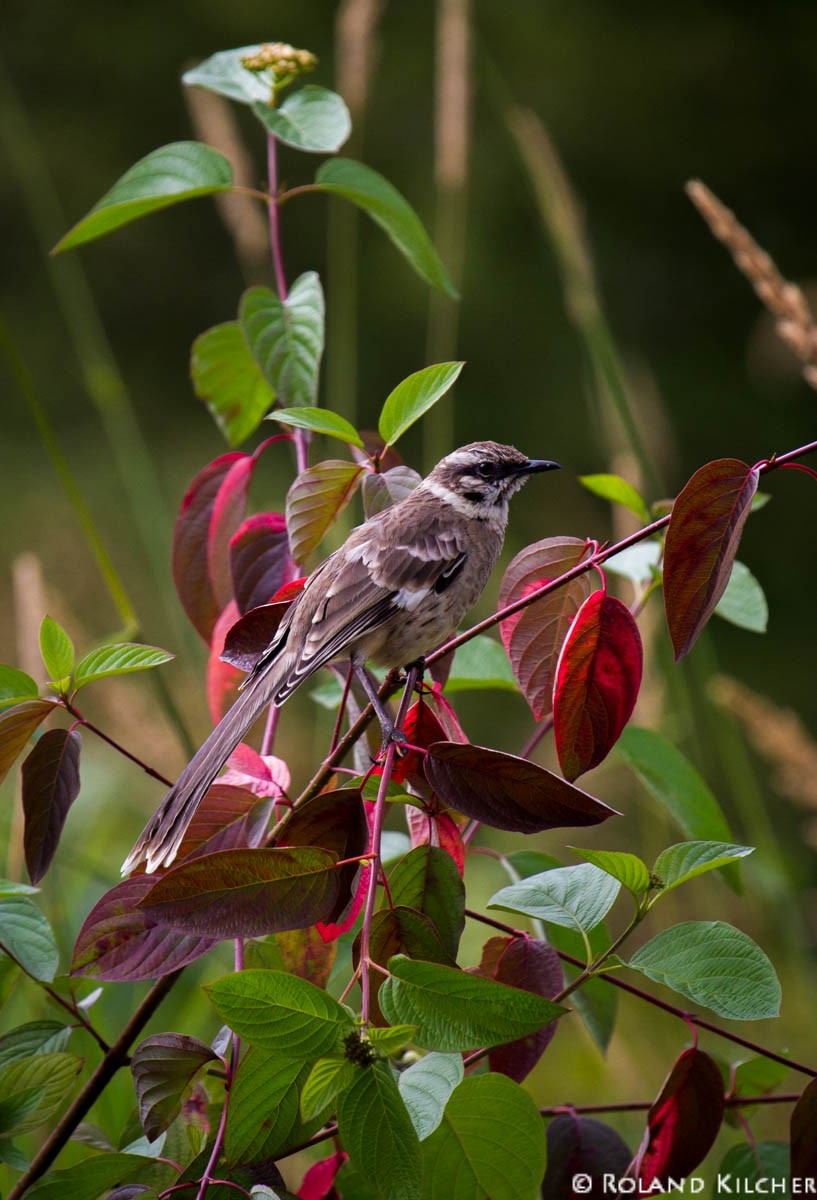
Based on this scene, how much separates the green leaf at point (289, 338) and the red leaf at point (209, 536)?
10cm

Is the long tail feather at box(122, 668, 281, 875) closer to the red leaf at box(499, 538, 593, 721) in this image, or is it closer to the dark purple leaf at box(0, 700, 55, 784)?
the dark purple leaf at box(0, 700, 55, 784)

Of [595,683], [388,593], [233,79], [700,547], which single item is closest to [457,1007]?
[595,683]

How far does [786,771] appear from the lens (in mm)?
2361

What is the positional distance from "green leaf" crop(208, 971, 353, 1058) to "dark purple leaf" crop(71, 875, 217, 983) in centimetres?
20

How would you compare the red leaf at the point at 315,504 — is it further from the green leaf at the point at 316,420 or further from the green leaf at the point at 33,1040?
the green leaf at the point at 33,1040

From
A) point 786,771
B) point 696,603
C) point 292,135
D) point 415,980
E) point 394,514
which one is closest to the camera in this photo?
point 415,980

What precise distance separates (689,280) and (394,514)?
6.25m

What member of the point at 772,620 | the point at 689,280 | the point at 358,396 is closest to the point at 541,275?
the point at 689,280

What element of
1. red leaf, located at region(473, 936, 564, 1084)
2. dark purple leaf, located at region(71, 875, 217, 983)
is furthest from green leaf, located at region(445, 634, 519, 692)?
dark purple leaf, located at region(71, 875, 217, 983)

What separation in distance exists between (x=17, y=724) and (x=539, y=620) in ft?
1.64

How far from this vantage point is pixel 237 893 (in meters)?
0.96

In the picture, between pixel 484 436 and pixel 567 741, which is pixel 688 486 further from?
pixel 484 436

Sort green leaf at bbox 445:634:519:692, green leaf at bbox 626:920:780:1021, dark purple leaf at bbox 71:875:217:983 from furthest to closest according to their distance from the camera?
green leaf at bbox 445:634:519:692, dark purple leaf at bbox 71:875:217:983, green leaf at bbox 626:920:780:1021

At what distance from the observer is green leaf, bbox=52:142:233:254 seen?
136 cm
